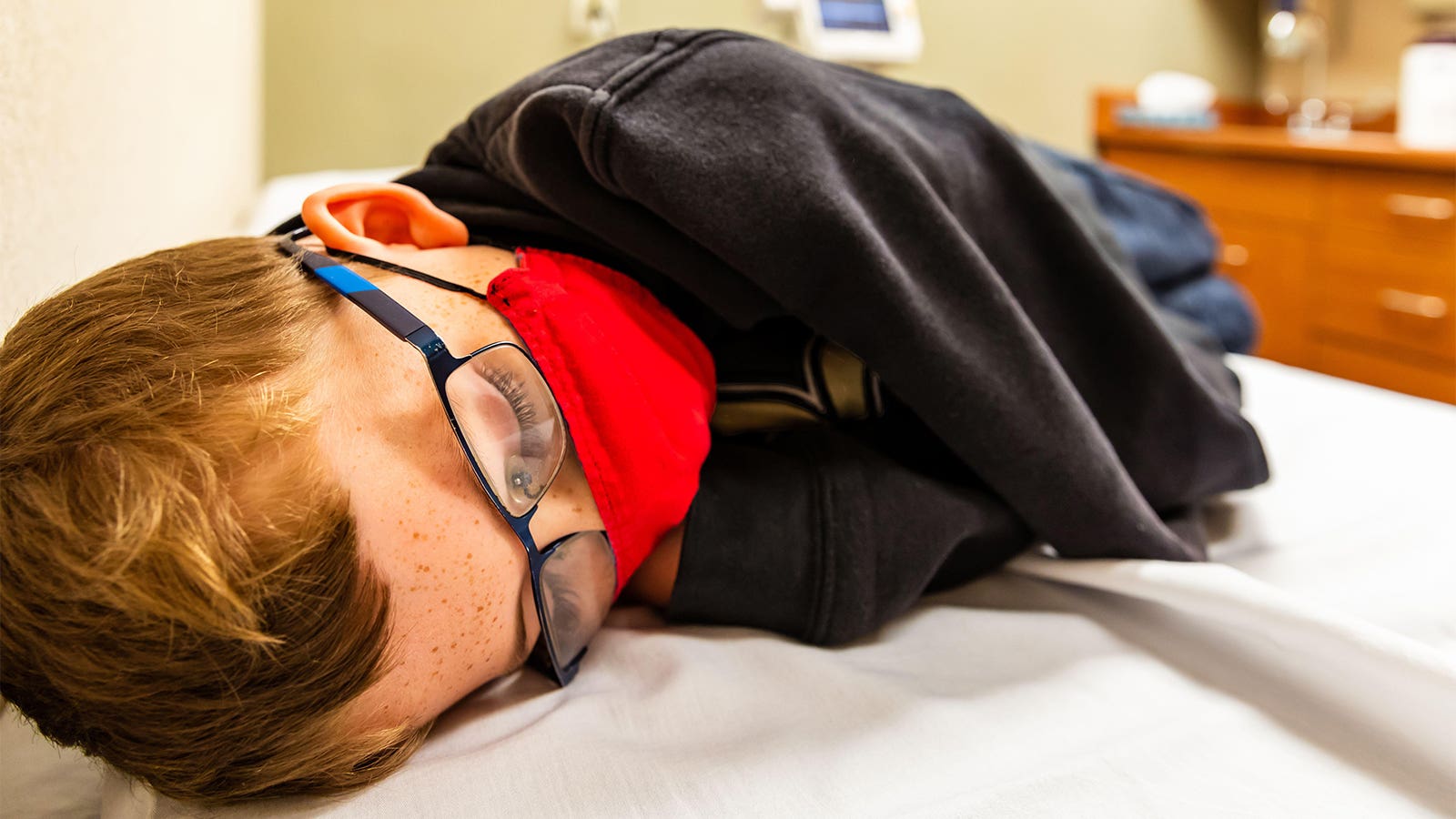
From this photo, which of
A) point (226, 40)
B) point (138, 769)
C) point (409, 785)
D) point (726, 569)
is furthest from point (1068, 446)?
point (226, 40)

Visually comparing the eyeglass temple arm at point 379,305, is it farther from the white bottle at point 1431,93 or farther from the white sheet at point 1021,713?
the white bottle at point 1431,93

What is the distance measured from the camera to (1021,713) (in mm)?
560

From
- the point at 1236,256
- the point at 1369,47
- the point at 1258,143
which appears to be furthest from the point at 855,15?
the point at 1369,47

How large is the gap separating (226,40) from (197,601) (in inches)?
45.4

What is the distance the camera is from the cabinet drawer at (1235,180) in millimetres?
2227

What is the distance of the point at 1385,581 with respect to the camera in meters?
0.69

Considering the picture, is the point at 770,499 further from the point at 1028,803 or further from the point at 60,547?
the point at 60,547

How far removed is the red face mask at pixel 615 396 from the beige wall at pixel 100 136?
25cm

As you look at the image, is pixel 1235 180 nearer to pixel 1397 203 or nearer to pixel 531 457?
pixel 1397 203

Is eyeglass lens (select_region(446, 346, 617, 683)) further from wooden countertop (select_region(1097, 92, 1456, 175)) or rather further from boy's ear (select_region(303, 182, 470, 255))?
wooden countertop (select_region(1097, 92, 1456, 175))

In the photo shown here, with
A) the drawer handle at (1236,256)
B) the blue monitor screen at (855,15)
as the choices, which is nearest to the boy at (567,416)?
the blue monitor screen at (855,15)

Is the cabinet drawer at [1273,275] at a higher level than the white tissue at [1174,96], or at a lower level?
lower

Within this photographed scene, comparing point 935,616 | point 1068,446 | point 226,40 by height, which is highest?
point 226,40

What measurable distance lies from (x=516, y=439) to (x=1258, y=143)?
225 centimetres
